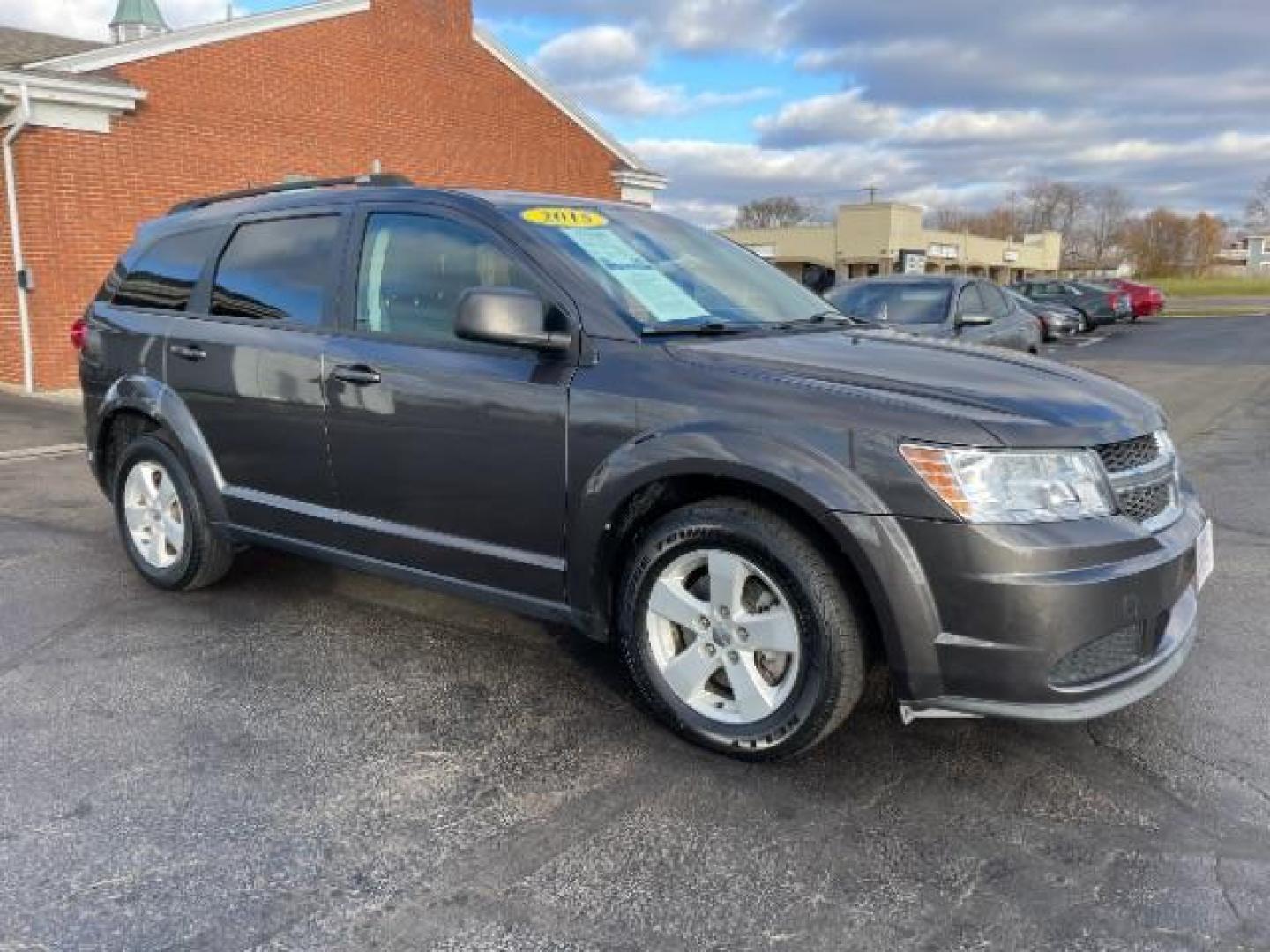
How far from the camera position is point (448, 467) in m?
3.70

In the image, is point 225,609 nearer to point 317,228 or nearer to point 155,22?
point 317,228

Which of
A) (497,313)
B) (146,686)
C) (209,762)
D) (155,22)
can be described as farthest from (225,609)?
(155,22)

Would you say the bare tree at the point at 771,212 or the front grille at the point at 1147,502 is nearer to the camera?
the front grille at the point at 1147,502

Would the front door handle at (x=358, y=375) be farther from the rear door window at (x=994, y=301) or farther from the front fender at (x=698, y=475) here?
the rear door window at (x=994, y=301)

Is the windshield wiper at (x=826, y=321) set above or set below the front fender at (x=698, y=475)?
above

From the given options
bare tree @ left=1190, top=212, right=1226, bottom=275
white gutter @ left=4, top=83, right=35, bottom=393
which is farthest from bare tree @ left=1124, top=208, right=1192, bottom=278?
white gutter @ left=4, top=83, right=35, bottom=393

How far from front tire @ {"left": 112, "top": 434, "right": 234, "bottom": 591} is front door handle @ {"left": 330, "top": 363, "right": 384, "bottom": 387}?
46.8 inches

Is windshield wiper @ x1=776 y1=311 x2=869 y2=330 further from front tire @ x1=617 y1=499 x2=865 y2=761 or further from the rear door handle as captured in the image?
the rear door handle

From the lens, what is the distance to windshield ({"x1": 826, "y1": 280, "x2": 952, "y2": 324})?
9656 millimetres

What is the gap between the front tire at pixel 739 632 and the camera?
2.99 metres

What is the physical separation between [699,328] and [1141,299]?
37513 mm

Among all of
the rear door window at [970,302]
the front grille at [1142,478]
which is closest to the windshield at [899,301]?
the rear door window at [970,302]

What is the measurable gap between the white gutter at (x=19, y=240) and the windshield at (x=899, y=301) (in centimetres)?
886

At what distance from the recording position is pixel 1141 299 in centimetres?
3641
